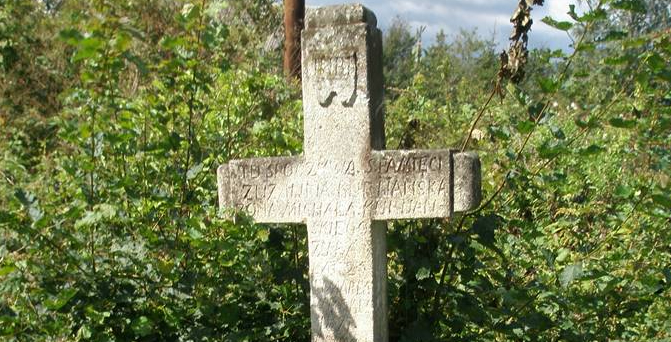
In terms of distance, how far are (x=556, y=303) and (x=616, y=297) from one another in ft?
0.85

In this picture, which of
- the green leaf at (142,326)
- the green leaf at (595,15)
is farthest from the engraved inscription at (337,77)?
the green leaf at (142,326)

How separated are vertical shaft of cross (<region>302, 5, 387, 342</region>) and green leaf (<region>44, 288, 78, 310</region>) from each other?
95 centimetres

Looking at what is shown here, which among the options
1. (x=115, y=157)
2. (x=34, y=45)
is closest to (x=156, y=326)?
(x=115, y=157)

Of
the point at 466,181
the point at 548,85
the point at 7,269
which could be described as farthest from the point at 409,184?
the point at 7,269

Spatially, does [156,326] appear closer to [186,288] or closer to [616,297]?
[186,288]

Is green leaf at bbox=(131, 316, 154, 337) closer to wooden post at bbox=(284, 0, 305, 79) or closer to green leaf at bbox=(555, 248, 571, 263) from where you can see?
green leaf at bbox=(555, 248, 571, 263)

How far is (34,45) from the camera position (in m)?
9.56

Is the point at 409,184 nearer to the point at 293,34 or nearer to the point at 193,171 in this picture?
the point at 193,171

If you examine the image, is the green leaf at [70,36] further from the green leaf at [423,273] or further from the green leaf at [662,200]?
the green leaf at [662,200]

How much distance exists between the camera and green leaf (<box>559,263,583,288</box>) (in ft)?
9.94

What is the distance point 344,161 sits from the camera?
3.21 metres

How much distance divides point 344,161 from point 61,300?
3.74ft

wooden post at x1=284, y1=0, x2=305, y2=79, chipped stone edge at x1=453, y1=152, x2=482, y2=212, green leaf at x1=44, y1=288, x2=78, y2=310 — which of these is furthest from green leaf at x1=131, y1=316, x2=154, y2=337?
wooden post at x1=284, y1=0, x2=305, y2=79

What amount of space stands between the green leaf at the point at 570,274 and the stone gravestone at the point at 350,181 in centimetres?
43
